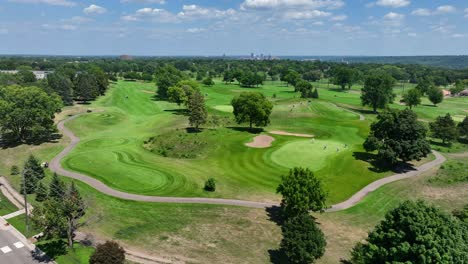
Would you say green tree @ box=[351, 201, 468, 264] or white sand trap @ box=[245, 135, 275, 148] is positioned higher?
green tree @ box=[351, 201, 468, 264]

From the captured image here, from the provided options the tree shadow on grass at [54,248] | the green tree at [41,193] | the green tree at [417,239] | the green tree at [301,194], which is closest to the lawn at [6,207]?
the green tree at [41,193]

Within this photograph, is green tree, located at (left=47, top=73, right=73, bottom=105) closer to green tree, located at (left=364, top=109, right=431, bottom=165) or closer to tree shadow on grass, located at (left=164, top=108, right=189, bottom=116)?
tree shadow on grass, located at (left=164, top=108, right=189, bottom=116)

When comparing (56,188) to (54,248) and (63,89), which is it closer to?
(54,248)

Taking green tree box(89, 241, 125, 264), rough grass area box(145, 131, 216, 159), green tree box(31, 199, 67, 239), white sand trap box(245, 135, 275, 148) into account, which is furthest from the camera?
white sand trap box(245, 135, 275, 148)

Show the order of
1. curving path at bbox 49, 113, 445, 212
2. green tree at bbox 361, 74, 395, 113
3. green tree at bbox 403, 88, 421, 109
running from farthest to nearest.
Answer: green tree at bbox 403, 88, 421, 109, green tree at bbox 361, 74, 395, 113, curving path at bbox 49, 113, 445, 212

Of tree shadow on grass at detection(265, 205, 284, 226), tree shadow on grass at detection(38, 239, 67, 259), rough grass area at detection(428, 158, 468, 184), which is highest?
tree shadow on grass at detection(38, 239, 67, 259)

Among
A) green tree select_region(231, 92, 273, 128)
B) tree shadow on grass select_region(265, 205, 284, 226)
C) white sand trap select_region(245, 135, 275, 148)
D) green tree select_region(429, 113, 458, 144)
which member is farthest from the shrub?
green tree select_region(429, 113, 458, 144)

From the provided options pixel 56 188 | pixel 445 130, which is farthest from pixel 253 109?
pixel 56 188
